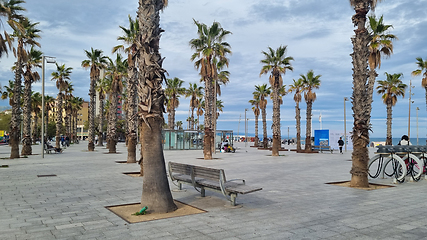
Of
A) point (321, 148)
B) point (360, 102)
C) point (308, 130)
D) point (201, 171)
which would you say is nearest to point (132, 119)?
point (201, 171)

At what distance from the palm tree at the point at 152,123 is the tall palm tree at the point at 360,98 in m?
6.37

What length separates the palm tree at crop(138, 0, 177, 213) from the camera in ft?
21.8

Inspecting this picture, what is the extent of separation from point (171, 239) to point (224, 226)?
1.13 m

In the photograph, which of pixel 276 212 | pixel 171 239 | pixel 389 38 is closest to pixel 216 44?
pixel 389 38

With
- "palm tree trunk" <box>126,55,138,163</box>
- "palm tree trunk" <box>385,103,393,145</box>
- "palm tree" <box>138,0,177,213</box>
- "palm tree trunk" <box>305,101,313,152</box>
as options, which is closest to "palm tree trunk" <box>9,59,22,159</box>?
"palm tree trunk" <box>126,55,138,163</box>

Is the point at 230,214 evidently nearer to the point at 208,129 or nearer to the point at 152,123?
the point at 152,123

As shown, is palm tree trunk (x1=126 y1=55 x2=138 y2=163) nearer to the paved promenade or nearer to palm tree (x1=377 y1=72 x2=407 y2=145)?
the paved promenade

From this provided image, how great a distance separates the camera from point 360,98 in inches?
401

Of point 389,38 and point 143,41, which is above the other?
point 389,38

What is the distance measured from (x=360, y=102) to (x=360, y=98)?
0.43 ft

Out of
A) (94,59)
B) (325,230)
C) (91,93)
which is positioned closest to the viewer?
(325,230)

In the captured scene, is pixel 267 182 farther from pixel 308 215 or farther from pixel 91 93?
pixel 91 93

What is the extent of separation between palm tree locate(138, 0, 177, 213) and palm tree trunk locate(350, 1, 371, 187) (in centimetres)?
637

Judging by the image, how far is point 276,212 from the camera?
21.7 feet
